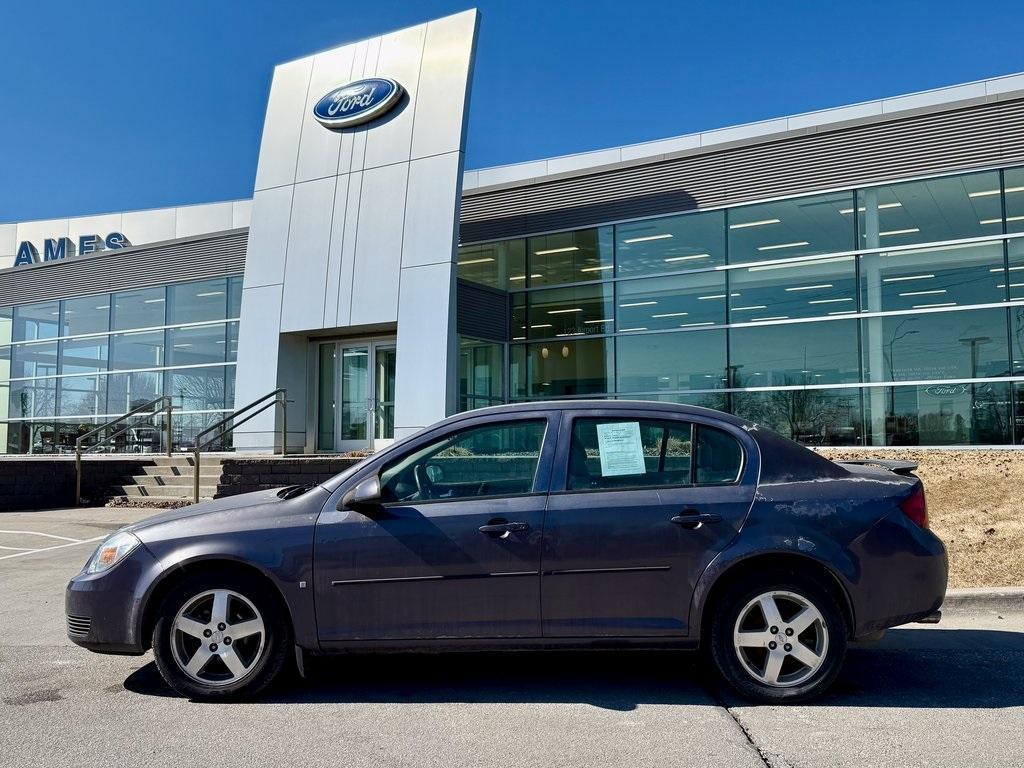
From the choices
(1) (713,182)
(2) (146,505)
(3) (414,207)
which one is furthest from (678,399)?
(2) (146,505)

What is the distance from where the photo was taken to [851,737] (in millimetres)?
4305

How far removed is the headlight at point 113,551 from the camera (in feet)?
16.5

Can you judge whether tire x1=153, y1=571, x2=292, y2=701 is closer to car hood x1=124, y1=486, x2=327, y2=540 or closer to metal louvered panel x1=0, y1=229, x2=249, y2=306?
car hood x1=124, y1=486, x2=327, y2=540

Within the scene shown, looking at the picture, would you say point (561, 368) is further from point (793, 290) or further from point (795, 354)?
point (793, 290)

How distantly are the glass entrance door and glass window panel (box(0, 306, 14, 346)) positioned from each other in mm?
12038

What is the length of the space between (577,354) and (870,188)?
21.1 feet

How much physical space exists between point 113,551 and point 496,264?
15573 millimetres

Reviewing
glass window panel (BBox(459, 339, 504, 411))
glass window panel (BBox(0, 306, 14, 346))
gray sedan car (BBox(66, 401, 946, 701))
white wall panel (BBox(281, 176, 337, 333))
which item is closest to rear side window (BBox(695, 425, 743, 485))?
gray sedan car (BBox(66, 401, 946, 701))

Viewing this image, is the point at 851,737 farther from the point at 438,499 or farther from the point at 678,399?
the point at 678,399

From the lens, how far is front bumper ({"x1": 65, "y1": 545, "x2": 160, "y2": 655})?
4934 millimetres

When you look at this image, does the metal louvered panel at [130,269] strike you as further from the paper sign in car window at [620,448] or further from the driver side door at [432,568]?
the paper sign in car window at [620,448]

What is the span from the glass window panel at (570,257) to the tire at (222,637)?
584 inches

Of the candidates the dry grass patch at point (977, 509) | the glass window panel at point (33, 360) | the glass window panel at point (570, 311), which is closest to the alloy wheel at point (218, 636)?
the dry grass patch at point (977, 509)

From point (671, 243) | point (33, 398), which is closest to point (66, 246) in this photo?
point (33, 398)
